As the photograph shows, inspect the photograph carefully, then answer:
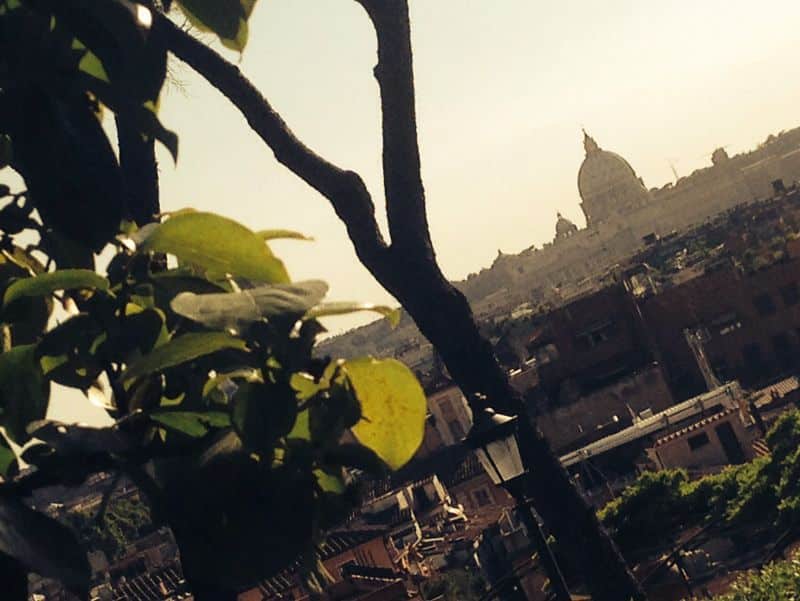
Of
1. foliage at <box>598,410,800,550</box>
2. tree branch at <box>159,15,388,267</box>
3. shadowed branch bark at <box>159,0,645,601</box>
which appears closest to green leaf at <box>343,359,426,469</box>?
tree branch at <box>159,15,388,267</box>

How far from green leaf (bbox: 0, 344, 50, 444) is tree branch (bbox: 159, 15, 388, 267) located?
3760 millimetres

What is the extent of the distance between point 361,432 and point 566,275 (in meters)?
88.2

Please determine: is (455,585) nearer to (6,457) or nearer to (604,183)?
(6,457)

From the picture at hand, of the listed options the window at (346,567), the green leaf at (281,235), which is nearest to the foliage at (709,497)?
the window at (346,567)

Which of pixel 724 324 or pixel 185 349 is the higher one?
pixel 185 349

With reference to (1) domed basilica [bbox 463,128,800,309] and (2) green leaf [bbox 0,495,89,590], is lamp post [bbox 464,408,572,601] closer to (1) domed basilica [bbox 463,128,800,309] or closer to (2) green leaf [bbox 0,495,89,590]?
(2) green leaf [bbox 0,495,89,590]

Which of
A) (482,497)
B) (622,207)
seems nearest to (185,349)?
(482,497)

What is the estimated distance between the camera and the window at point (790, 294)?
2934 cm

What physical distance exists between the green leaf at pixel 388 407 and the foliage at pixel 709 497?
9.88 metres

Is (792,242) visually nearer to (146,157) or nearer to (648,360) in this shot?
(648,360)

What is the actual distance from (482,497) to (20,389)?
2719 centimetres

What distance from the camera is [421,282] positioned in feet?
18.1

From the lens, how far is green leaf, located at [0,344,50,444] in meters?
0.79

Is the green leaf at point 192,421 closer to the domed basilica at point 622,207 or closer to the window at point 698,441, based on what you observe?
the window at point 698,441
